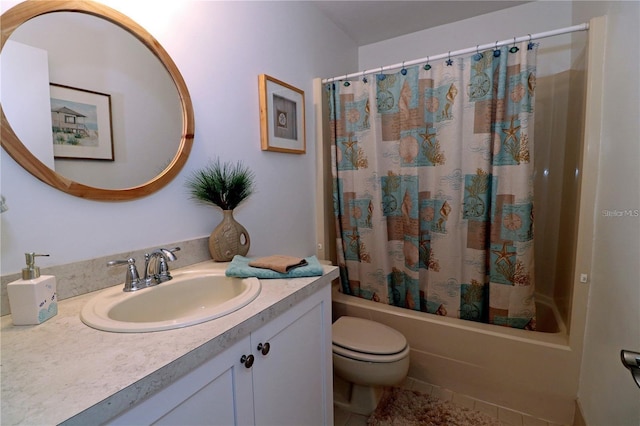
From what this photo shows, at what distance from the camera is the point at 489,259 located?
5.30ft

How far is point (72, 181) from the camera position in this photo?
87cm

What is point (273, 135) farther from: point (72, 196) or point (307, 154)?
point (72, 196)

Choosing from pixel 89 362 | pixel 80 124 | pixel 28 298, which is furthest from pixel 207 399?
pixel 80 124

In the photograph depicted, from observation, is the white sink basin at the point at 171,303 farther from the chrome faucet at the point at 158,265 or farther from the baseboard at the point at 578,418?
the baseboard at the point at 578,418

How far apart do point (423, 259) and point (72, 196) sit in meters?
1.69

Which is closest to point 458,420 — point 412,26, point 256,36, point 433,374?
point 433,374

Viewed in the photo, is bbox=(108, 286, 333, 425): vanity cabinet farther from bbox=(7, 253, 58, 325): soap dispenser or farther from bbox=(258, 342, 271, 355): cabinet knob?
bbox=(7, 253, 58, 325): soap dispenser

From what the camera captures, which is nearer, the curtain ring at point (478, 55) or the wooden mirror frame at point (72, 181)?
the wooden mirror frame at point (72, 181)

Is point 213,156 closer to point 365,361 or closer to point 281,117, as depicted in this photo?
point 281,117

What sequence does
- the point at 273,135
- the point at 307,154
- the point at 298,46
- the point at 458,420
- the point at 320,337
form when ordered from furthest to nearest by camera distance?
the point at 307,154, the point at 298,46, the point at 273,135, the point at 458,420, the point at 320,337

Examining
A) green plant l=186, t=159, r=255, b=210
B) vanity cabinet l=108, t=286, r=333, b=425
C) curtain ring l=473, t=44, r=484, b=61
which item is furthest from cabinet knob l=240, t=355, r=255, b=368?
curtain ring l=473, t=44, r=484, b=61

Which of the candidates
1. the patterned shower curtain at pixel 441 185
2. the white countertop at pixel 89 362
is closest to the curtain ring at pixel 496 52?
the patterned shower curtain at pixel 441 185

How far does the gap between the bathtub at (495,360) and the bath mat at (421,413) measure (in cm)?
12

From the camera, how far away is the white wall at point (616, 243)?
3.10 ft
